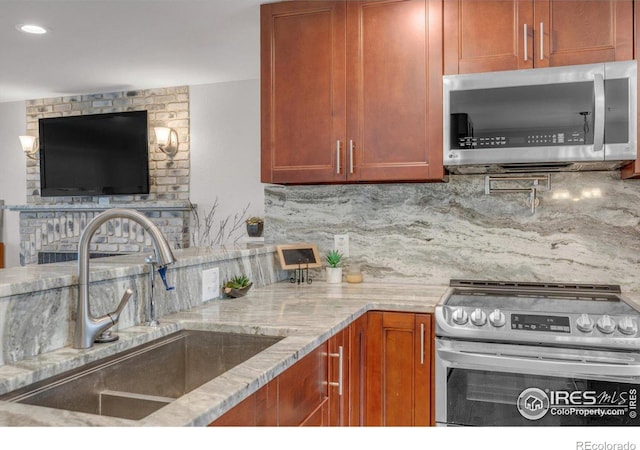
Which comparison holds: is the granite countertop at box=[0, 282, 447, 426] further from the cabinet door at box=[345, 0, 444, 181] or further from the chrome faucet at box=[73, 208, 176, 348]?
the cabinet door at box=[345, 0, 444, 181]

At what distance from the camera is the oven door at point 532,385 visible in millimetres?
1818

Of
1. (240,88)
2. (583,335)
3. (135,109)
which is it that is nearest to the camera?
(583,335)

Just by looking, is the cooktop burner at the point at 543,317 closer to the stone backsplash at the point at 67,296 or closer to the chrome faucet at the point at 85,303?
the stone backsplash at the point at 67,296

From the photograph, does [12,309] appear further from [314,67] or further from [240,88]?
[240,88]

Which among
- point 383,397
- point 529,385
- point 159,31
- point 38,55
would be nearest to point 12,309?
point 383,397

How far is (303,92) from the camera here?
8.41 feet

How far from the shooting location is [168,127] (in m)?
4.81

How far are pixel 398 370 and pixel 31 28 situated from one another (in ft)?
9.95

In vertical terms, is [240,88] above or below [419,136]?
above

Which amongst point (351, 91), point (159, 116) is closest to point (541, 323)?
point (351, 91)

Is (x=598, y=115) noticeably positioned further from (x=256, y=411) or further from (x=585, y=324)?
(x=256, y=411)

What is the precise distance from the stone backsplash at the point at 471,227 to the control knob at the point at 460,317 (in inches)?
26.3

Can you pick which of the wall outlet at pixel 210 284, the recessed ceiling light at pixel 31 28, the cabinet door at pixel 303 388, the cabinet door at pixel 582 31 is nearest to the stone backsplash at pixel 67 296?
the wall outlet at pixel 210 284
